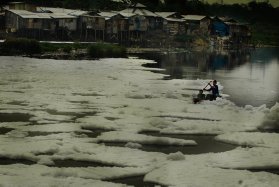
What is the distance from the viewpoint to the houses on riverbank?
70.1 m

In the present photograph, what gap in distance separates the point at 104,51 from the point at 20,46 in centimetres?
1048

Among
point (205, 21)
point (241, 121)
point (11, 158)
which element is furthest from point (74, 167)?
point (205, 21)

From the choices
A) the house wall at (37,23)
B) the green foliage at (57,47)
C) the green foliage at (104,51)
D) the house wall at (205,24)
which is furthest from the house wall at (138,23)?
the green foliage at (104,51)

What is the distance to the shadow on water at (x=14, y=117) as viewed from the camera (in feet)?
54.2

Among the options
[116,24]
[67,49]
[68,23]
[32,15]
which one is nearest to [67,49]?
[67,49]

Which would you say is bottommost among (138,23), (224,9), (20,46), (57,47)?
(57,47)

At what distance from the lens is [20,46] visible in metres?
56.8

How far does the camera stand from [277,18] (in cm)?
12750

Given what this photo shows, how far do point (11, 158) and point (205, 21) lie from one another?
9063cm

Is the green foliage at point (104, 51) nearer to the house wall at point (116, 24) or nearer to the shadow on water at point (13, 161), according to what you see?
the house wall at point (116, 24)

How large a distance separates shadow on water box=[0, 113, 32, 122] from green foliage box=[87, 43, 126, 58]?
4270 centimetres

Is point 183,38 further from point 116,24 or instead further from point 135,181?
point 135,181

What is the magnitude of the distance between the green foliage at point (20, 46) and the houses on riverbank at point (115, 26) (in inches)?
426

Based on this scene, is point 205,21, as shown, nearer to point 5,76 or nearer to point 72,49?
point 72,49
